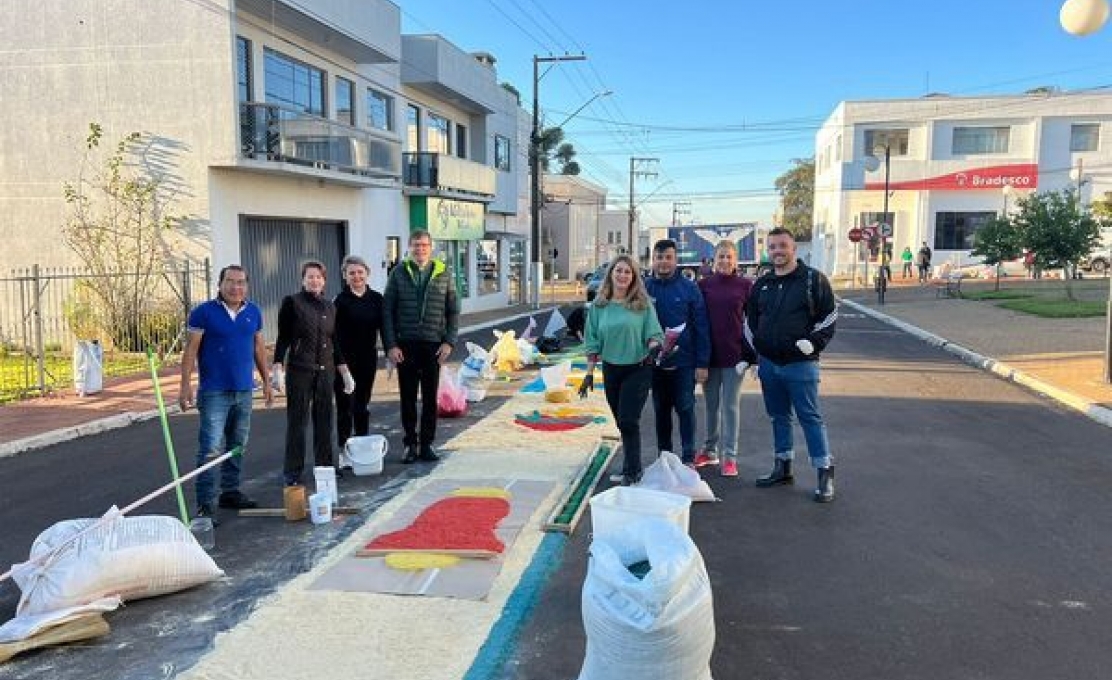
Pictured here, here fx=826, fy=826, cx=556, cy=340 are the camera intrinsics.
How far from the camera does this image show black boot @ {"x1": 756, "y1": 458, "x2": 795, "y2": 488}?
6625mm

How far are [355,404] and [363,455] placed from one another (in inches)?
25.7

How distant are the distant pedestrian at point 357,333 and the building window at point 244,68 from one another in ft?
37.2

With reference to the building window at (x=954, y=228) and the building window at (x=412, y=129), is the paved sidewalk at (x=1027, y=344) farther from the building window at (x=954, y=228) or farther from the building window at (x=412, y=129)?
the building window at (x=954, y=228)

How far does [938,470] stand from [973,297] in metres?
27.3

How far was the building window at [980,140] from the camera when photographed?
47719 millimetres

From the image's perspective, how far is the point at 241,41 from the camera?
1691cm

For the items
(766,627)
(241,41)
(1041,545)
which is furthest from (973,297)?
(766,627)

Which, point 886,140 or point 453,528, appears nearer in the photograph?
point 453,528

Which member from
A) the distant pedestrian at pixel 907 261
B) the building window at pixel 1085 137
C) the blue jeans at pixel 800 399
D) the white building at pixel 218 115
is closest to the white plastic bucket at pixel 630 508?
the blue jeans at pixel 800 399

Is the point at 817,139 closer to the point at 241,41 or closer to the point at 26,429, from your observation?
the point at 241,41

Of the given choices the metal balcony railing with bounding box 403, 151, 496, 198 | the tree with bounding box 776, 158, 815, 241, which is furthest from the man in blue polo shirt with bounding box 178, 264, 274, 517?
the tree with bounding box 776, 158, 815, 241

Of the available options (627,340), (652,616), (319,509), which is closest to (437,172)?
(627,340)

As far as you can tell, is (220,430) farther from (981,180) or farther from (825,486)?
(981,180)

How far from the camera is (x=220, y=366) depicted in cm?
578
